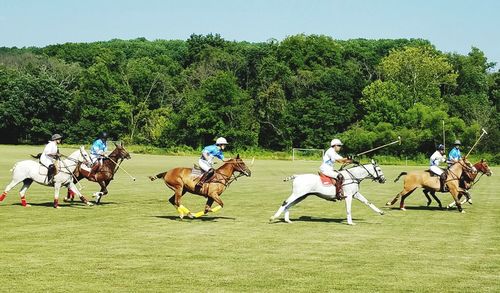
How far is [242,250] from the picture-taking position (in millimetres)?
14961

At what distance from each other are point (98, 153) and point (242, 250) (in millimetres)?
11682

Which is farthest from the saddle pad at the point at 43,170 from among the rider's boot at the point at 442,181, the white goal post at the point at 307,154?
the white goal post at the point at 307,154

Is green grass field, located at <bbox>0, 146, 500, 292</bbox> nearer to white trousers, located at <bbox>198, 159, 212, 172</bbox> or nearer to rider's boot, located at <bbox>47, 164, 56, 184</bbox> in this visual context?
rider's boot, located at <bbox>47, 164, 56, 184</bbox>

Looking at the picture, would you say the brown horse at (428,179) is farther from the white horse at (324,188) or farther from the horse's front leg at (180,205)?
the horse's front leg at (180,205)

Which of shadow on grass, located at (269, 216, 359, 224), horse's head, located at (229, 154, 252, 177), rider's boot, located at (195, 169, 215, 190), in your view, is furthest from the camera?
shadow on grass, located at (269, 216, 359, 224)

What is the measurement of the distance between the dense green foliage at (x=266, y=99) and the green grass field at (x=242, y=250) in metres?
62.7

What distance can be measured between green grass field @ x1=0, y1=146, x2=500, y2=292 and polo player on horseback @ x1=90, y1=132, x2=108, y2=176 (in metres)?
1.34

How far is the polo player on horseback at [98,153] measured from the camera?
25141mm

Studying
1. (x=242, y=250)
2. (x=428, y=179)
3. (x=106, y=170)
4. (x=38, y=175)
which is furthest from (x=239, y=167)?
(x=428, y=179)

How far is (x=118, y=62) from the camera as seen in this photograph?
10600 centimetres

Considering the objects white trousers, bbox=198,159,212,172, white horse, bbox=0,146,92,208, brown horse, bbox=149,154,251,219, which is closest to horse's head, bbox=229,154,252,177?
brown horse, bbox=149,154,251,219

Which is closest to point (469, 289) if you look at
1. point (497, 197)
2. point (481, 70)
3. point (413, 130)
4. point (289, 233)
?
point (289, 233)

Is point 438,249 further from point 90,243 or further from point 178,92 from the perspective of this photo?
point 178,92

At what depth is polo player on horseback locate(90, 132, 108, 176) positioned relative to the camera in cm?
2514
